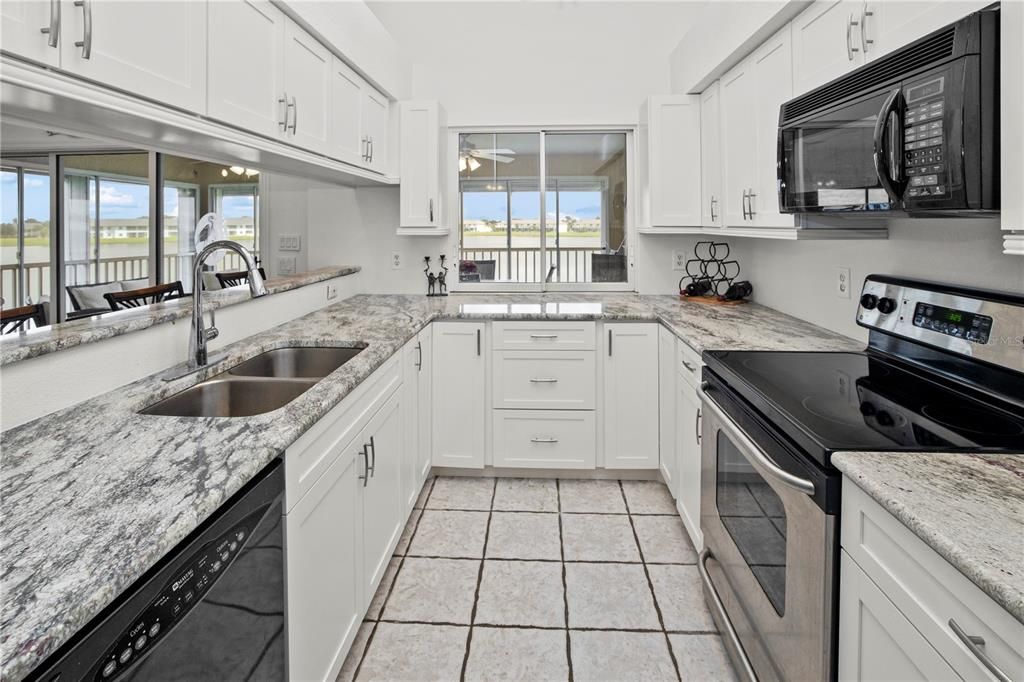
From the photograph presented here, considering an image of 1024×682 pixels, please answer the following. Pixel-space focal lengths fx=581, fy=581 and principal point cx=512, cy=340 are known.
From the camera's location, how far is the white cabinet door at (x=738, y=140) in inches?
98.9

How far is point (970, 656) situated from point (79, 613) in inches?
43.5

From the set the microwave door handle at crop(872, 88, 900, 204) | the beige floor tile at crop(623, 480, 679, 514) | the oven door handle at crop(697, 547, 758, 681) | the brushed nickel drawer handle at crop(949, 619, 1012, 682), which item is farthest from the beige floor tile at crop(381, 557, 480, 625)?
the microwave door handle at crop(872, 88, 900, 204)

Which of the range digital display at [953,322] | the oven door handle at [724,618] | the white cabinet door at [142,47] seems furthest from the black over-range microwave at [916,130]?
the white cabinet door at [142,47]

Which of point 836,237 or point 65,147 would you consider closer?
point 65,147

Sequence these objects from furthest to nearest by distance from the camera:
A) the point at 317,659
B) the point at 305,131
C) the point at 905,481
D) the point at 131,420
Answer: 1. the point at 305,131
2. the point at 317,659
3. the point at 131,420
4. the point at 905,481

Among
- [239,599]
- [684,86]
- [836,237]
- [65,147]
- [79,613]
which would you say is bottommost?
[239,599]

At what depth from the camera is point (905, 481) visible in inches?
38.7

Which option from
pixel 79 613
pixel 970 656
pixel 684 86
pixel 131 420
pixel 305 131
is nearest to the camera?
pixel 79 613

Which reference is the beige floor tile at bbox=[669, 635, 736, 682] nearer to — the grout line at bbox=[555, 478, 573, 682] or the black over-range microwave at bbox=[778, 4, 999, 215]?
the grout line at bbox=[555, 478, 573, 682]

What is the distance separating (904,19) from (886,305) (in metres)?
0.83

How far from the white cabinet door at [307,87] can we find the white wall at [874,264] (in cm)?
215

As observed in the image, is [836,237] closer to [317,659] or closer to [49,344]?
[317,659]

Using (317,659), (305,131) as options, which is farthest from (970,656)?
(305,131)

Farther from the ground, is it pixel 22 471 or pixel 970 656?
pixel 22 471
